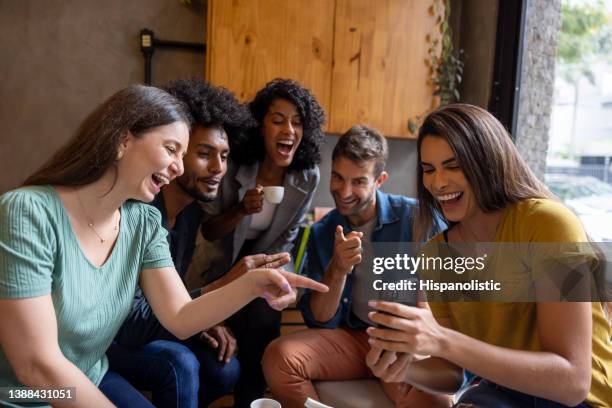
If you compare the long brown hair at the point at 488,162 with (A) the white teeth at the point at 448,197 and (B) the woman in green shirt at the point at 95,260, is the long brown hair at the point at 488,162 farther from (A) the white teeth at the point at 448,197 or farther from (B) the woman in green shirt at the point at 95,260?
(B) the woman in green shirt at the point at 95,260

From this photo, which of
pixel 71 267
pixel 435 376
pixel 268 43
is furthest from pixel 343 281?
pixel 268 43

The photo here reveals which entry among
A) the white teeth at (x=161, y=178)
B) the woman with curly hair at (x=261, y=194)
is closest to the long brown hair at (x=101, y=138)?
the white teeth at (x=161, y=178)

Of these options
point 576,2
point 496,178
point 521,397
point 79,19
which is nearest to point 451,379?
point 521,397

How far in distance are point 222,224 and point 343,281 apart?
0.57m

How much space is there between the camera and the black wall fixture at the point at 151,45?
263cm

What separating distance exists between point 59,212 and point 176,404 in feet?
2.18

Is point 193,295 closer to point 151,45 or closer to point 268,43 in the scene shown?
point 268,43

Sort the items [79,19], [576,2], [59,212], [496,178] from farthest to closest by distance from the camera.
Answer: [79,19]
[576,2]
[496,178]
[59,212]

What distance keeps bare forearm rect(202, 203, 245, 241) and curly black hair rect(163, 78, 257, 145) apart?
0.94 feet

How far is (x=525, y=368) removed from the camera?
3.13ft

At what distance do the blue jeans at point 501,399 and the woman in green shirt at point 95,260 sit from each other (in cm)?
46

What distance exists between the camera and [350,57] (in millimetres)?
2484

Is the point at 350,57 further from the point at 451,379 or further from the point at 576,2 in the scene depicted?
the point at 451,379

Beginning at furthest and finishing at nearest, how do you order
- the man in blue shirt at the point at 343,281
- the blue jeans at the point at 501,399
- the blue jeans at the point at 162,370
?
the man in blue shirt at the point at 343,281
the blue jeans at the point at 162,370
the blue jeans at the point at 501,399
